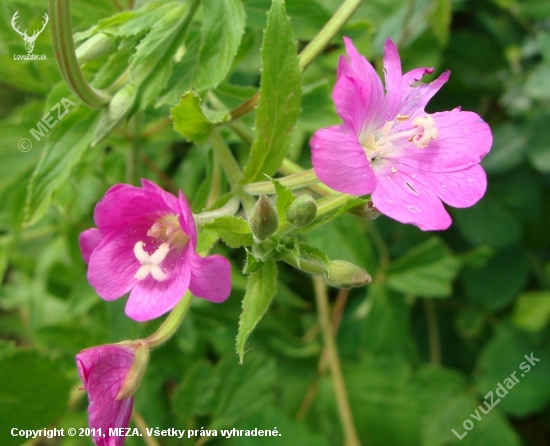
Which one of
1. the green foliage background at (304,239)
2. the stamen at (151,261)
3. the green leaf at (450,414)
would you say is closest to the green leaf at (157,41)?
the green foliage background at (304,239)

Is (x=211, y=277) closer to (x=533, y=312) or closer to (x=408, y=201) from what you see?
(x=408, y=201)

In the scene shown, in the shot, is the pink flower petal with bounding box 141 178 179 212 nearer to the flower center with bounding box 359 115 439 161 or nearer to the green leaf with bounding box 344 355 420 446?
the flower center with bounding box 359 115 439 161

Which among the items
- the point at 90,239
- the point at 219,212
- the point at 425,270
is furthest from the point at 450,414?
the point at 90,239

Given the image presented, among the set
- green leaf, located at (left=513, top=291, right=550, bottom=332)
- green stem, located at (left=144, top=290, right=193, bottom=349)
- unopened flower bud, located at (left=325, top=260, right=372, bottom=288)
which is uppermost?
unopened flower bud, located at (left=325, top=260, right=372, bottom=288)

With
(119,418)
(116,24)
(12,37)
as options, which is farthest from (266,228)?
(12,37)

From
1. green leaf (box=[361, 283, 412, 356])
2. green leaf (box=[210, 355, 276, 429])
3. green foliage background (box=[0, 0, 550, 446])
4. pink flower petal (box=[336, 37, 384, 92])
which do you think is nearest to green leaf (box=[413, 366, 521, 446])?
green foliage background (box=[0, 0, 550, 446])

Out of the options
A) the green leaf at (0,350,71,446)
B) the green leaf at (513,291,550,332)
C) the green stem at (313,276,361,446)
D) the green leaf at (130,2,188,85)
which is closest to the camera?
the green leaf at (130,2,188,85)

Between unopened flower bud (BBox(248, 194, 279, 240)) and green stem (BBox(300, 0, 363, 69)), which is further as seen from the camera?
green stem (BBox(300, 0, 363, 69))

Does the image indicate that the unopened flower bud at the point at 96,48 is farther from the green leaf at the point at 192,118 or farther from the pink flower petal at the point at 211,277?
the pink flower petal at the point at 211,277
